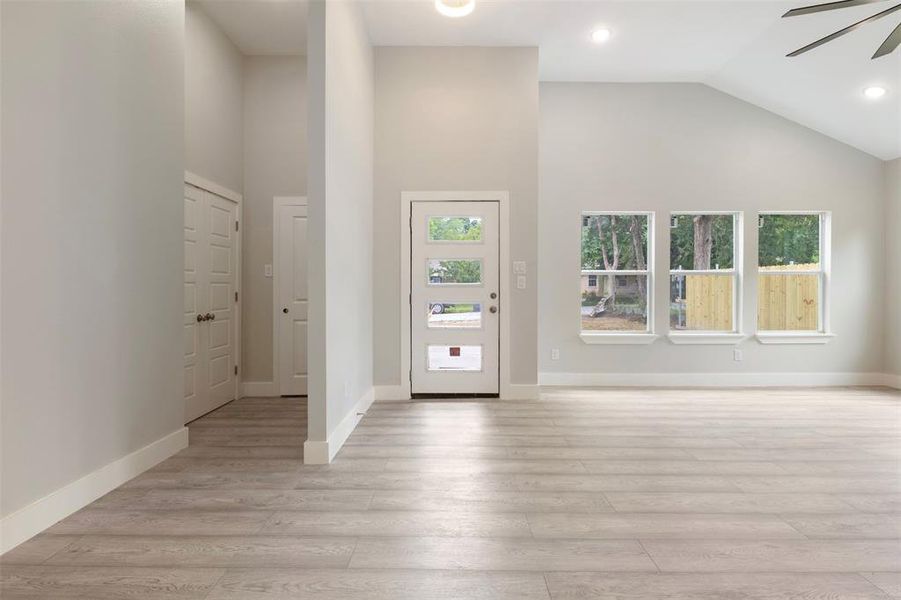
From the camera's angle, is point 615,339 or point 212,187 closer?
point 212,187

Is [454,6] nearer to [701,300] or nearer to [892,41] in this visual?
[892,41]

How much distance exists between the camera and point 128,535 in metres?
2.13

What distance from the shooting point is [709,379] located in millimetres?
5680

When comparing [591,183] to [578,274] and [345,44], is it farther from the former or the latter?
[345,44]

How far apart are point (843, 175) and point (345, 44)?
227 inches

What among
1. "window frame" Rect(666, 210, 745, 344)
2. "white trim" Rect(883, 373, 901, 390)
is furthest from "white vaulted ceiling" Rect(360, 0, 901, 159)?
"white trim" Rect(883, 373, 901, 390)

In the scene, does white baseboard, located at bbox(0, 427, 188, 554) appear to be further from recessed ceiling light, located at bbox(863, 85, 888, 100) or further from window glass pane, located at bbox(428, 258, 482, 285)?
recessed ceiling light, located at bbox(863, 85, 888, 100)

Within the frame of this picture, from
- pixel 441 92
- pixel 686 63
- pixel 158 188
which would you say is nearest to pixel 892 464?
pixel 686 63

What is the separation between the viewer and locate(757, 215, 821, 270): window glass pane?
576 centimetres

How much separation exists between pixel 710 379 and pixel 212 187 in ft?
18.8

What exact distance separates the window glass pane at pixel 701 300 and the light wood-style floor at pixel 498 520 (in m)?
2.05

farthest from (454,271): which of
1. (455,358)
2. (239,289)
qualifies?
(239,289)

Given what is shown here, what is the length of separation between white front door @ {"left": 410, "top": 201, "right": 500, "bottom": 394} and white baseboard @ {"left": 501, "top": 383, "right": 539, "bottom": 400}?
4.9 inches

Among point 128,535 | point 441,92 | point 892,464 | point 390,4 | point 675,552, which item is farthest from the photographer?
point 441,92
